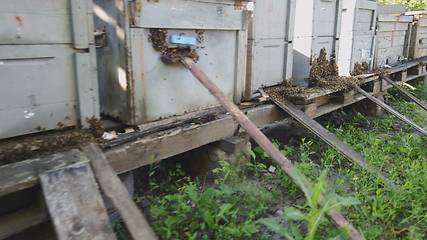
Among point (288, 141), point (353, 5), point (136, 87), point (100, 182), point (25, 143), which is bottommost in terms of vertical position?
point (288, 141)

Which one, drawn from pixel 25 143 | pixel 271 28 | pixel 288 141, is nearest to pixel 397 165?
pixel 288 141

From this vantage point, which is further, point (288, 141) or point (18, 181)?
point (288, 141)

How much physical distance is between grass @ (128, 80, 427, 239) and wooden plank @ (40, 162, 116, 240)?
0.80 m

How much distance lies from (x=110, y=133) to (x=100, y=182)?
35.9 inches

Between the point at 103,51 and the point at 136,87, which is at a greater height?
the point at 103,51

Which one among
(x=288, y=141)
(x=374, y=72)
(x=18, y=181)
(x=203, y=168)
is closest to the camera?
(x=18, y=181)

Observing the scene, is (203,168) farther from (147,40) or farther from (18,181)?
(18,181)

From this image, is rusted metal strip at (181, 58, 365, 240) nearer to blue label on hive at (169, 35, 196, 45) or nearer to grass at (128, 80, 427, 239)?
grass at (128, 80, 427, 239)

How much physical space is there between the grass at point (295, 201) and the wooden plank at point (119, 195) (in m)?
0.57

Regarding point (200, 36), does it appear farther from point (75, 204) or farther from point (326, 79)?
point (326, 79)

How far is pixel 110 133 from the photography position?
3533 millimetres

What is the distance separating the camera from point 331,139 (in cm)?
485

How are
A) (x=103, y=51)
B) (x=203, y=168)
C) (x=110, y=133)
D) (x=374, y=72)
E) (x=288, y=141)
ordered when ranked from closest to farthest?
(x=110, y=133), (x=103, y=51), (x=203, y=168), (x=288, y=141), (x=374, y=72)

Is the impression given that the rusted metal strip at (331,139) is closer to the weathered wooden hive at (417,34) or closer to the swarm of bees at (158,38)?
the swarm of bees at (158,38)
